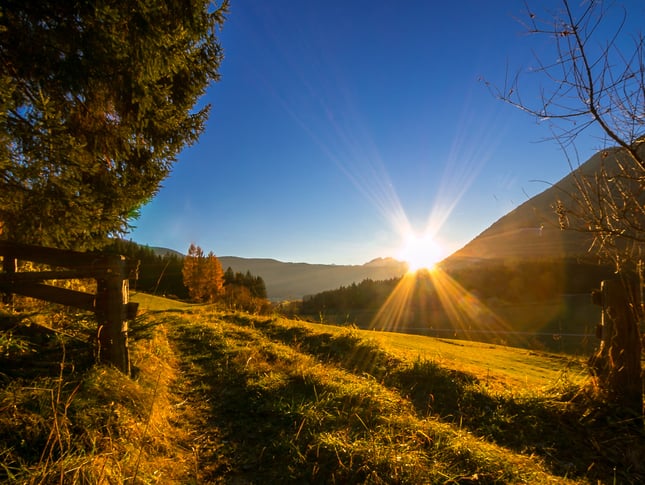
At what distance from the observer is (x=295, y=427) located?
4.12 meters

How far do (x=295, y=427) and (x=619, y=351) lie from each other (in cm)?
509

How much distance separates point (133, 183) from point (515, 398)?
29.3 feet

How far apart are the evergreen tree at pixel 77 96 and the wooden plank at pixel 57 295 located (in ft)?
5.35

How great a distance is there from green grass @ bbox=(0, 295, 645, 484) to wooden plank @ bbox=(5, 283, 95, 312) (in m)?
0.68

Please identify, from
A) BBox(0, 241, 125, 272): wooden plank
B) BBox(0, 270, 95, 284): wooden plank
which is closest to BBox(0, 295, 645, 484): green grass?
BBox(0, 270, 95, 284): wooden plank

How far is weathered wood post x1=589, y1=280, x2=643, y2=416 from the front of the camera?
15.5 feet

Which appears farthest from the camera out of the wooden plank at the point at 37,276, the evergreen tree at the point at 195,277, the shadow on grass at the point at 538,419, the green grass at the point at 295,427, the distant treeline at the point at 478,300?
the distant treeline at the point at 478,300

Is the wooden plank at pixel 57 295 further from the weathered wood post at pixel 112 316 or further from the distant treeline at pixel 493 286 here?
the distant treeline at pixel 493 286

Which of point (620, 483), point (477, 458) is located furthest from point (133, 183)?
point (620, 483)

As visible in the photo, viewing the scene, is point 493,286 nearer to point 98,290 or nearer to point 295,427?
point 295,427

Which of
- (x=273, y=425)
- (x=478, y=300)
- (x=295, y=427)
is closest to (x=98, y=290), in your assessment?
(x=273, y=425)

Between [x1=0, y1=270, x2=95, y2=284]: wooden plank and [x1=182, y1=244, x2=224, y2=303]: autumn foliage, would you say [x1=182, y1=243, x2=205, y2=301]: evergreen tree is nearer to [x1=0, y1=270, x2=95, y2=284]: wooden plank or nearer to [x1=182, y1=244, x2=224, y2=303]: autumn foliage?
[x1=182, y1=244, x2=224, y2=303]: autumn foliage

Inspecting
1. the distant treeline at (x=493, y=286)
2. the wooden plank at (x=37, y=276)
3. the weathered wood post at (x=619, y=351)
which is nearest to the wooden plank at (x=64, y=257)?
the wooden plank at (x=37, y=276)

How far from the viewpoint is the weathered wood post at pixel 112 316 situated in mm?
4781
